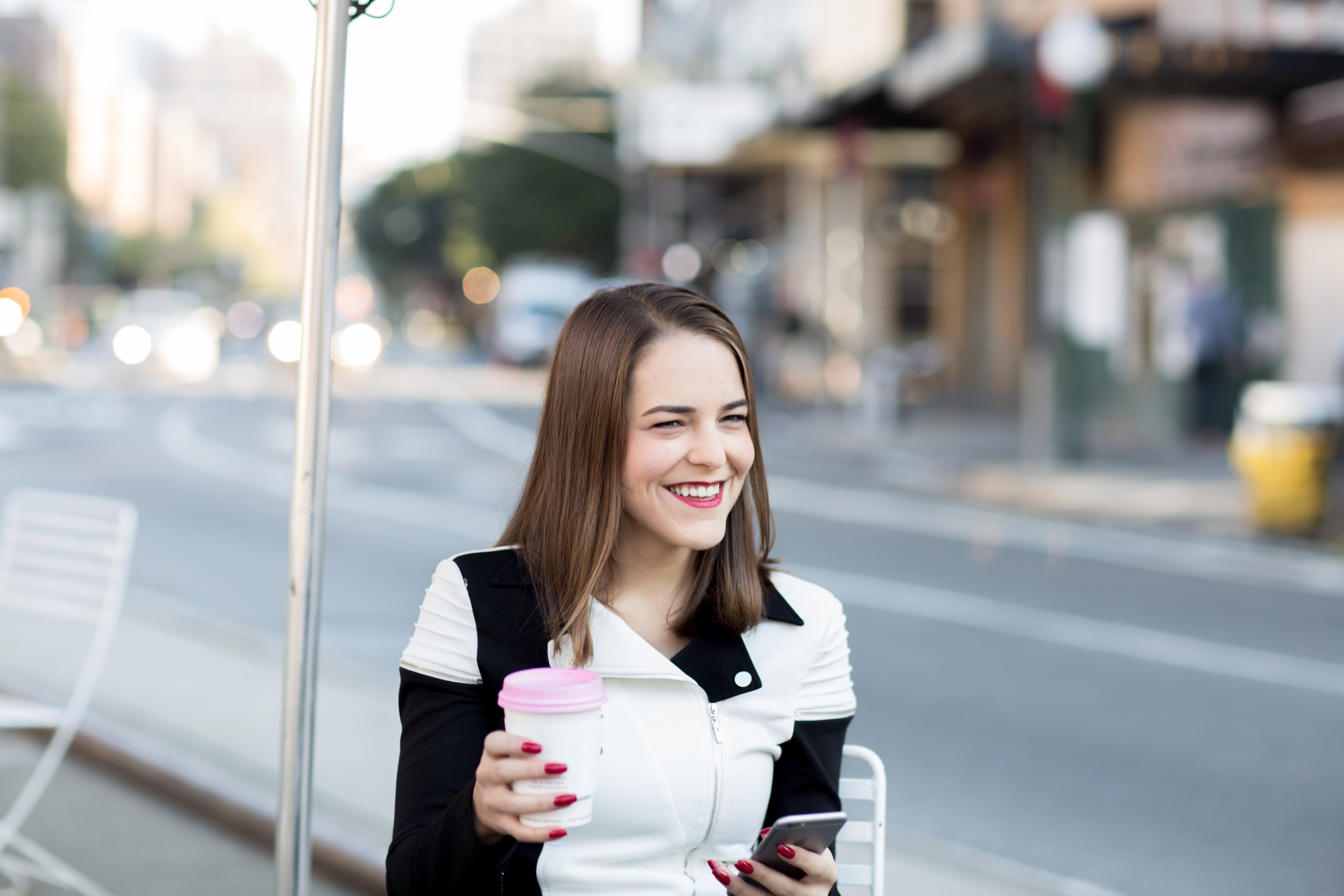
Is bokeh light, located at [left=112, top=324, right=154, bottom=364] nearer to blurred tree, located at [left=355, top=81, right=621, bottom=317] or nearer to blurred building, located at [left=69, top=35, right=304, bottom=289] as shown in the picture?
blurred tree, located at [left=355, top=81, right=621, bottom=317]

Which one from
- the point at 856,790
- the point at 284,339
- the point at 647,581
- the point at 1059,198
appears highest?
the point at 1059,198

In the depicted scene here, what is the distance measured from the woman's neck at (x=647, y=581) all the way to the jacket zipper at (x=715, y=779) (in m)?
0.16

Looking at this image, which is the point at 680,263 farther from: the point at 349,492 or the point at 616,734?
the point at 616,734

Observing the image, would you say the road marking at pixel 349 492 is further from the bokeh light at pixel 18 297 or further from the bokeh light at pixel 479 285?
the bokeh light at pixel 479 285

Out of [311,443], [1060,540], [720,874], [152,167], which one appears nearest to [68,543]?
[311,443]

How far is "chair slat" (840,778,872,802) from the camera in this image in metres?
2.44

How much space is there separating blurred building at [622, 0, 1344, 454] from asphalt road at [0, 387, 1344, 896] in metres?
6.97

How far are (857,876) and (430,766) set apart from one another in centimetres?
73

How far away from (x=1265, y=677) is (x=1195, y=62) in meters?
11.2

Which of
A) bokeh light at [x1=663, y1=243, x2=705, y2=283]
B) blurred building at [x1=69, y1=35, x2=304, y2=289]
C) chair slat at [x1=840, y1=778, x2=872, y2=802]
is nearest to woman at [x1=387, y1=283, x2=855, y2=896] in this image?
chair slat at [x1=840, y1=778, x2=872, y2=802]

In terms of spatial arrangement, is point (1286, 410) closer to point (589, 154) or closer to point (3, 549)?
point (3, 549)

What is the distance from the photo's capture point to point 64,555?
4.45 m

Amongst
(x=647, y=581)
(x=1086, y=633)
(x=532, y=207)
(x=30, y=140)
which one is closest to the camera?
(x=647, y=581)

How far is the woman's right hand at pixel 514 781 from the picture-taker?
1678mm
